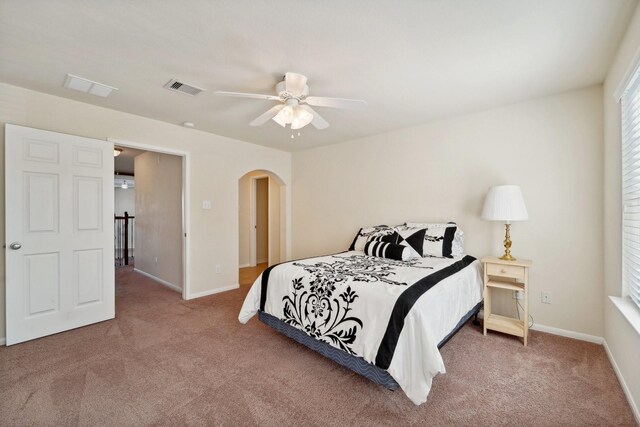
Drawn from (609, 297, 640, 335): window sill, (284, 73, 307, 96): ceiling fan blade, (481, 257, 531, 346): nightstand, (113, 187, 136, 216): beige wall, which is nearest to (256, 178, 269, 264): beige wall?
(284, 73, 307, 96): ceiling fan blade

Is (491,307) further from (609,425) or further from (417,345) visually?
(417,345)

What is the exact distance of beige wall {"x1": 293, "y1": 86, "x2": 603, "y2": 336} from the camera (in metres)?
2.60

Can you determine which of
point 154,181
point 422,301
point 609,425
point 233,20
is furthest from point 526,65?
point 154,181

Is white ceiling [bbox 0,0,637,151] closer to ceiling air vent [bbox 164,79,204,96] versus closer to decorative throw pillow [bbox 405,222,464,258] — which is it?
ceiling air vent [bbox 164,79,204,96]

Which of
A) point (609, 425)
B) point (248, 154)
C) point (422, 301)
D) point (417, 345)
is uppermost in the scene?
point (248, 154)

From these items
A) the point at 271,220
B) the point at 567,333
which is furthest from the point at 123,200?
the point at 567,333

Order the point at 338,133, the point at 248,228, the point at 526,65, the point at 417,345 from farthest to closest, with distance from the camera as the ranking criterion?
the point at 248,228
the point at 338,133
the point at 526,65
the point at 417,345

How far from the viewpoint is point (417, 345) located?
5.50 ft

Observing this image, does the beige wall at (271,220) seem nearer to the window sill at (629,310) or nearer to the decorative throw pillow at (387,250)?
the decorative throw pillow at (387,250)

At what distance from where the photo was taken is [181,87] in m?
2.56

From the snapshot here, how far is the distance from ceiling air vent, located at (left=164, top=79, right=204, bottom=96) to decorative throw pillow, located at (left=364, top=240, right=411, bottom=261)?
2411 mm

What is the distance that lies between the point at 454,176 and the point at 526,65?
4.48 ft

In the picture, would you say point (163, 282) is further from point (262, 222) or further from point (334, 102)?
point (334, 102)

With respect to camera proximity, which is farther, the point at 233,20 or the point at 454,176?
the point at 454,176
